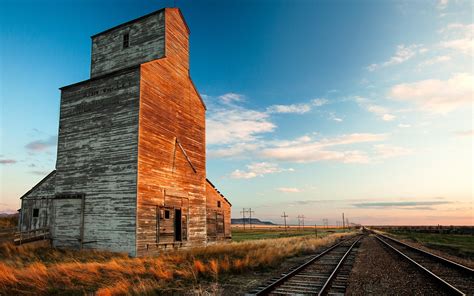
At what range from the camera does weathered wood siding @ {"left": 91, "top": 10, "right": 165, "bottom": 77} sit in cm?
2094

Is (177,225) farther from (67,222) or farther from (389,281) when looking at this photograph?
(389,281)

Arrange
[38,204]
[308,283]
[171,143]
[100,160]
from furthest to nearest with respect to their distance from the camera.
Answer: [38,204]
[171,143]
[100,160]
[308,283]

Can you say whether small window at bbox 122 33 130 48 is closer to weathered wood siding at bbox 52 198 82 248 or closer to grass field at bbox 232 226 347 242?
weathered wood siding at bbox 52 198 82 248

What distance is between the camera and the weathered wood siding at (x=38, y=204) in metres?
20.7

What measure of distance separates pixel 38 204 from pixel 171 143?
10170 millimetres

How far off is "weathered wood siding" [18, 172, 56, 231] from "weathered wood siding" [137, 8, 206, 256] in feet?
25.8

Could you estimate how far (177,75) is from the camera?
2175 cm

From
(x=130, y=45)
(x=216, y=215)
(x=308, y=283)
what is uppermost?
(x=130, y=45)

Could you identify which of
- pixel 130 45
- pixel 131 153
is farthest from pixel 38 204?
pixel 130 45

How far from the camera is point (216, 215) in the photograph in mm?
26875

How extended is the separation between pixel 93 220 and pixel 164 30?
41.5 ft

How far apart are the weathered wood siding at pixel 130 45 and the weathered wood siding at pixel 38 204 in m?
8.24

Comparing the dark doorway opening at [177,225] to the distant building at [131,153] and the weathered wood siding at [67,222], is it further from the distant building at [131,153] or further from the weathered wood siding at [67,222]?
the weathered wood siding at [67,222]

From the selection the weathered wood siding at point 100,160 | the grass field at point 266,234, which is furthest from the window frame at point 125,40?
the grass field at point 266,234
